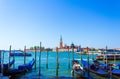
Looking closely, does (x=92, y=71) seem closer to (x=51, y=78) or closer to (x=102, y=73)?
(x=102, y=73)

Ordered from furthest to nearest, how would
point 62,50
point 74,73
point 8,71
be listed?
point 62,50, point 74,73, point 8,71

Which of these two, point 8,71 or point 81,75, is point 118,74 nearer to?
point 81,75

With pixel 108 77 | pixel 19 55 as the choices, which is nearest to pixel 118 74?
pixel 108 77

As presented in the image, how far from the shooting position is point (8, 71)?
22266 millimetres

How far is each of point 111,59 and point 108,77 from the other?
29.8 m

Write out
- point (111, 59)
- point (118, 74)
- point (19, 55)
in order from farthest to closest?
point (19, 55), point (111, 59), point (118, 74)

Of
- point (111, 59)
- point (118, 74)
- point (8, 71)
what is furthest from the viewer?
point (111, 59)

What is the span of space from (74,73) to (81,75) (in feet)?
8.95

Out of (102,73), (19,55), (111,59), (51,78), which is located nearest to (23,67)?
(51,78)

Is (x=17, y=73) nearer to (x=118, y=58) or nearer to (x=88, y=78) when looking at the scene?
(x=88, y=78)

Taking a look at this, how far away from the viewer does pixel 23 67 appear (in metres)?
25.2

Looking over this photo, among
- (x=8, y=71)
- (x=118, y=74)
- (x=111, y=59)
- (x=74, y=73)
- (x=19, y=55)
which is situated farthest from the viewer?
(x=19, y=55)

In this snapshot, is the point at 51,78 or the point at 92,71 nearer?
the point at 51,78

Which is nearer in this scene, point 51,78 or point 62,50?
point 51,78
